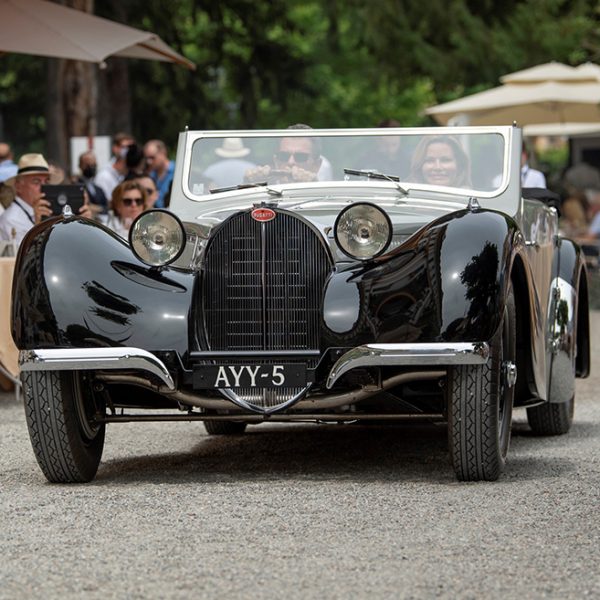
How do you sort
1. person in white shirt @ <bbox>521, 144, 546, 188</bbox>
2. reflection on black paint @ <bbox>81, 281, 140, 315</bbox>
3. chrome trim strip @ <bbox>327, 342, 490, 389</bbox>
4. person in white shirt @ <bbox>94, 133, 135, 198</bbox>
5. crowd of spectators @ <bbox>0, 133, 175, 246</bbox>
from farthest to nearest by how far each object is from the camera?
person in white shirt @ <bbox>94, 133, 135, 198</bbox> → person in white shirt @ <bbox>521, 144, 546, 188</bbox> → crowd of spectators @ <bbox>0, 133, 175, 246</bbox> → reflection on black paint @ <bbox>81, 281, 140, 315</bbox> → chrome trim strip @ <bbox>327, 342, 490, 389</bbox>

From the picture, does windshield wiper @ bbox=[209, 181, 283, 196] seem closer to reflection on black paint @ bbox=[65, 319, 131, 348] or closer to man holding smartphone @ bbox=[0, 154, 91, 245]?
reflection on black paint @ bbox=[65, 319, 131, 348]

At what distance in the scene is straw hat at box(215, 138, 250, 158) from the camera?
8703mm

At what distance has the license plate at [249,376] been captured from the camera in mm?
6867

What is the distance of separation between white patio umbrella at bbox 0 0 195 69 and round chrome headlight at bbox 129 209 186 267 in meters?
5.96

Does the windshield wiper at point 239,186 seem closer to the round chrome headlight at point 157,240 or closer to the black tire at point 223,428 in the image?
the round chrome headlight at point 157,240

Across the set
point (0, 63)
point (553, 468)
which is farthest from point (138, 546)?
point (0, 63)

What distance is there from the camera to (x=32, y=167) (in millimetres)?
12055

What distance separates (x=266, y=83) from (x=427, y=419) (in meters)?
21.7

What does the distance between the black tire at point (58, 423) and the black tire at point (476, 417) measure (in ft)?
5.16

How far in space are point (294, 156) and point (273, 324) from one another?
174 cm

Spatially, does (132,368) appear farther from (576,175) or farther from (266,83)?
(576,175)

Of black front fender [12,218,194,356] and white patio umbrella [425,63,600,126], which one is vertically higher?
white patio umbrella [425,63,600,126]

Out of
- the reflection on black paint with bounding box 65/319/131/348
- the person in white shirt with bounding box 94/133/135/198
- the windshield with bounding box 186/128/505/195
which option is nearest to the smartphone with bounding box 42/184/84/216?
the windshield with bounding box 186/128/505/195

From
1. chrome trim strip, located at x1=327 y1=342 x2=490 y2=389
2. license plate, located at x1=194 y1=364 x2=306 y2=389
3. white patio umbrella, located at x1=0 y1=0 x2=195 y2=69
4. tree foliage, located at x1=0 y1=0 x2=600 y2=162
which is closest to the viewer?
chrome trim strip, located at x1=327 y1=342 x2=490 y2=389
